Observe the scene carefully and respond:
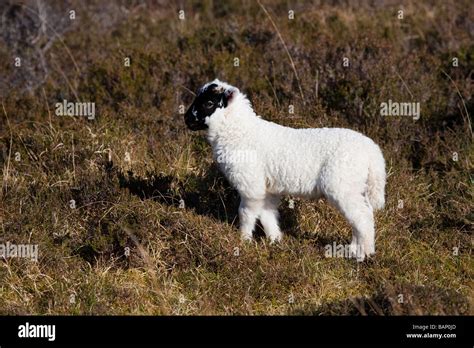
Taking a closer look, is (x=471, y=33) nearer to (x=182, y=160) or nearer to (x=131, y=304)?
(x=182, y=160)

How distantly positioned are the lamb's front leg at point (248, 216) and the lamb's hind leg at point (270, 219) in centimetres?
8

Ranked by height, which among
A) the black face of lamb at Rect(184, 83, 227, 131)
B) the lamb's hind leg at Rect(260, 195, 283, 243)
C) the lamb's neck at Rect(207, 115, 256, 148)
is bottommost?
the lamb's hind leg at Rect(260, 195, 283, 243)

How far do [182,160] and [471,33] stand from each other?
5.98 metres

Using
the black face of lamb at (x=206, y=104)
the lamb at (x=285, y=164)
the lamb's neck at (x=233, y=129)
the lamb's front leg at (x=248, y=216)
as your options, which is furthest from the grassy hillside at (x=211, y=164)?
the black face of lamb at (x=206, y=104)

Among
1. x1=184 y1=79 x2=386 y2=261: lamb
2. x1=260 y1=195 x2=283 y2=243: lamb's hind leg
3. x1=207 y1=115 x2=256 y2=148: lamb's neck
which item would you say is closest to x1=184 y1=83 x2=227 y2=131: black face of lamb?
x1=184 y1=79 x2=386 y2=261: lamb

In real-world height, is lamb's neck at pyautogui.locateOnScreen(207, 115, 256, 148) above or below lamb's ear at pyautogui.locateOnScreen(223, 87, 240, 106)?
below

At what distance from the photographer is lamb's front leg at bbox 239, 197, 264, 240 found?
6762 millimetres

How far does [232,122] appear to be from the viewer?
6.71 meters

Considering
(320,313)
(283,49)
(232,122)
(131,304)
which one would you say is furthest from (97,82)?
(320,313)

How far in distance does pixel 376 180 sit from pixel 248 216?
1.17 metres

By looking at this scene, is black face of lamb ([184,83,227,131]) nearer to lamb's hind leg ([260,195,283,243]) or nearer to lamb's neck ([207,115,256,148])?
lamb's neck ([207,115,256,148])

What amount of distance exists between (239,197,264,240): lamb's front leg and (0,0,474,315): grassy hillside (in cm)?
9

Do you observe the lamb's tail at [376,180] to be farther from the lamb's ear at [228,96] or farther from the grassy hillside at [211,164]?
the lamb's ear at [228,96]
